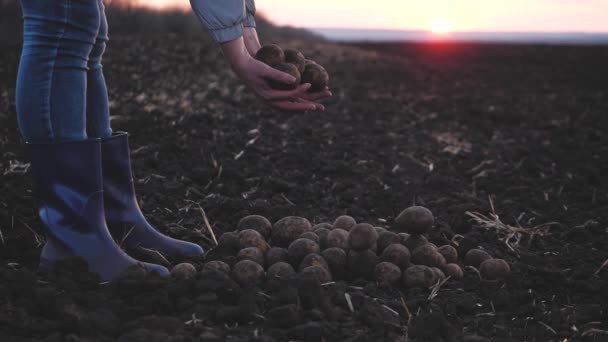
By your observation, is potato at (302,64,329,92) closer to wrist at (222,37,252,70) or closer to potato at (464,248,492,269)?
wrist at (222,37,252,70)

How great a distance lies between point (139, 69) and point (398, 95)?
311cm

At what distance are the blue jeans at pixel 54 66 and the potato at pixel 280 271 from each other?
78 centimetres

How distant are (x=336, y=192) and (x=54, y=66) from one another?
211cm

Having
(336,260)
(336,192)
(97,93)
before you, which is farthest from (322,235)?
(336,192)

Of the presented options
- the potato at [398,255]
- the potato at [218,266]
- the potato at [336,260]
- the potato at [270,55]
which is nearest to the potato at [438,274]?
the potato at [398,255]

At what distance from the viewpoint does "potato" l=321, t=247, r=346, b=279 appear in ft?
8.04

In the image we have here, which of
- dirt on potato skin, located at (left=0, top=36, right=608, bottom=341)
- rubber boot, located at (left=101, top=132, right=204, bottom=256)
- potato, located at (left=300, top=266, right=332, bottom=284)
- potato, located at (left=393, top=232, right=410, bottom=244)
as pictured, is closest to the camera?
dirt on potato skin, located at (left=0, top=36, right=608, bottom=341)

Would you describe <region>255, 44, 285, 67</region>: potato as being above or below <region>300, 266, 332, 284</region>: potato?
above

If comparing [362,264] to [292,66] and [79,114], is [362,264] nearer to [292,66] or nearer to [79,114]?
[292,66]

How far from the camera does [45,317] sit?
1.91m

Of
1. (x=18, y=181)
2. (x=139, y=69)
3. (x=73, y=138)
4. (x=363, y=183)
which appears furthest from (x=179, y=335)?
(x=139, y=69)

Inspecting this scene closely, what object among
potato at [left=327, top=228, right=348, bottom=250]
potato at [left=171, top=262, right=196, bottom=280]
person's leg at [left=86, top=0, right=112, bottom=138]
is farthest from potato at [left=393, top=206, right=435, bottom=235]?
person's leg at [left=86, top=0, right=112, bottom=138]

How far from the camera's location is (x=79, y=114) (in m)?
2.16

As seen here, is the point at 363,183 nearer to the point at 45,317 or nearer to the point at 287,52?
the point at 287,52
